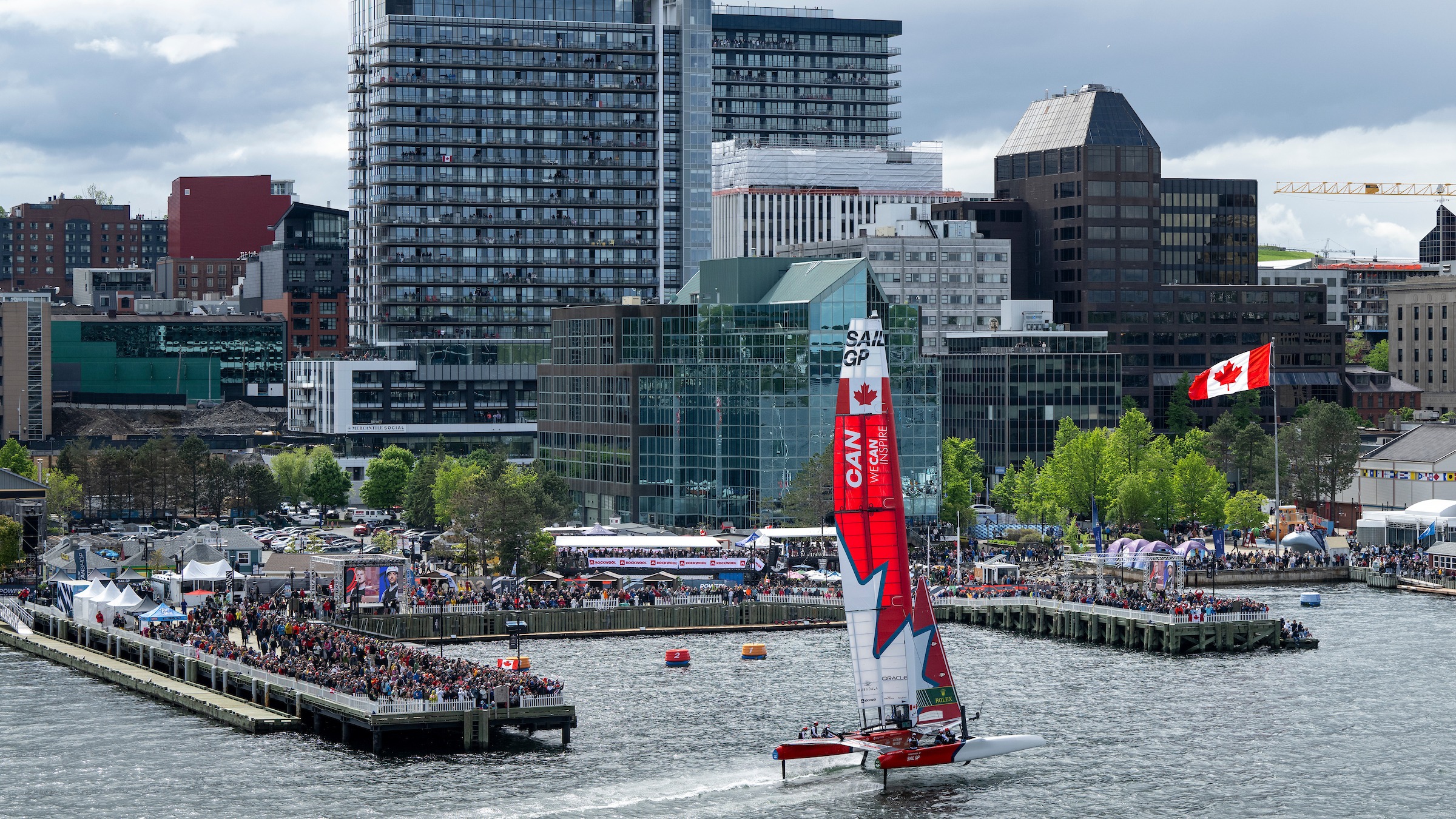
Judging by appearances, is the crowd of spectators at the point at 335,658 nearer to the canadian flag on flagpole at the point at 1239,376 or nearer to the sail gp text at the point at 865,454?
the sail gp text at the point at 865,454

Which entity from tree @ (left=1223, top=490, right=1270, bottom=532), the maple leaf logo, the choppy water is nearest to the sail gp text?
the choppy water

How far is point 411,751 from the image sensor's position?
9544 cm

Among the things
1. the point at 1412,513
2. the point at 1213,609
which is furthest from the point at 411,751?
the point at 1412,513

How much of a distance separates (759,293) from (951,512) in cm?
2625

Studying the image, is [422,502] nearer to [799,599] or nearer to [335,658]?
[799,599]

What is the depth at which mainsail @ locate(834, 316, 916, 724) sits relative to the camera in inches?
3519

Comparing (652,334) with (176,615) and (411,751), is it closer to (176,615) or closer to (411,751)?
(176,615)

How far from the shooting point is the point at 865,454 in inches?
3519

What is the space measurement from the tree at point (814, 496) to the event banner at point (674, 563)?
511 inches

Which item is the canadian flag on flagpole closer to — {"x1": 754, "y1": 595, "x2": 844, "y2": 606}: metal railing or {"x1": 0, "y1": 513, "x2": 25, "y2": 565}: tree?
{"x1": 754, "y1": 595, "x2": 844, "y2": 606}: metal railing

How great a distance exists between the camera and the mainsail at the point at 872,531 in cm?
8938

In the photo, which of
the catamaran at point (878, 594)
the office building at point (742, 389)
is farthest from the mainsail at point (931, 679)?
the office building at point (742, 389)

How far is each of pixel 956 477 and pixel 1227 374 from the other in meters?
26.3

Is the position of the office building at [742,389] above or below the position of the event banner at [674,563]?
above
